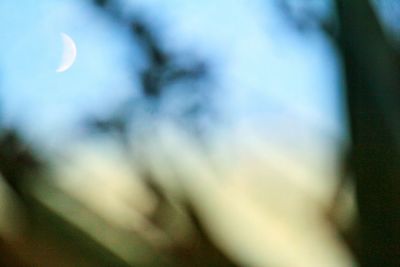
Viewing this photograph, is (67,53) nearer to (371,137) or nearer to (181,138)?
(181,138)

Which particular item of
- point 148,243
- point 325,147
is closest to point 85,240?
point 148,243

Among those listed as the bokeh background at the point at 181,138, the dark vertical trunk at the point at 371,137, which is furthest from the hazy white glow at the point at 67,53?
the dark vertical trunk at the point at 371,137

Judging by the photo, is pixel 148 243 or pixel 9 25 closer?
pixel 148 243

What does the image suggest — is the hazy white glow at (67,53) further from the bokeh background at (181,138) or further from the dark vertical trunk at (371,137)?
the dark vertical trunk at (371,137)

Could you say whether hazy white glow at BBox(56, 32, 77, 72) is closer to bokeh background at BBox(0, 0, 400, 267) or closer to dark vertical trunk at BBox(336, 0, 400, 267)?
bokeh background at BBox(0, 0, 400, 267)

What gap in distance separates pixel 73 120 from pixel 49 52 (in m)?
0.06

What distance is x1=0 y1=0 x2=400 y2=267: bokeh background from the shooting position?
0.26 meters

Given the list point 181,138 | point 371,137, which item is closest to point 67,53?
point 181,138

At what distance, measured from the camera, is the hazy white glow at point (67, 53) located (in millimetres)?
382

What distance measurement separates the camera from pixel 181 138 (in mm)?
344

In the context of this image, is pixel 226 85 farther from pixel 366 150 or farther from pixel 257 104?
pixel 366 150

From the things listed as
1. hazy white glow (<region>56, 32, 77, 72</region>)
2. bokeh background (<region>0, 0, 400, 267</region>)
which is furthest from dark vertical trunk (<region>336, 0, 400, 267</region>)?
hazy white glow (<region>56, 32, 77, 72</region>)

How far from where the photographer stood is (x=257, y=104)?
0.37m

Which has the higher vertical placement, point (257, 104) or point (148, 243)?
point (257, 104)
